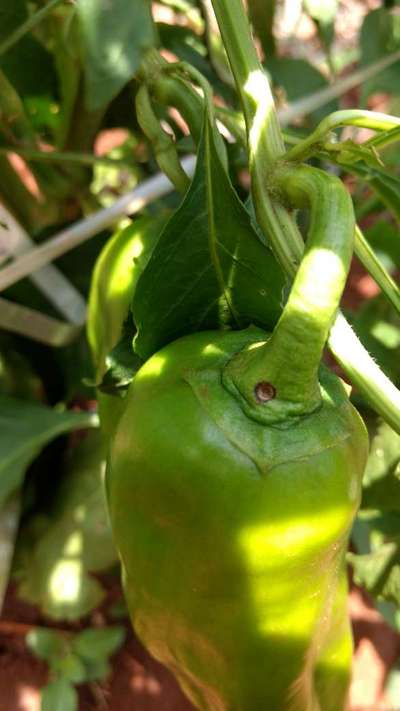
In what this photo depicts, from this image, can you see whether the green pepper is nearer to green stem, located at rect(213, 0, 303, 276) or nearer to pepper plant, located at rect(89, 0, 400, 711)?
pepper plant, located at rect(89, 0, 400, 711)

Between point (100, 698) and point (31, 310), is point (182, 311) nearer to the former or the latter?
point (31, 310)

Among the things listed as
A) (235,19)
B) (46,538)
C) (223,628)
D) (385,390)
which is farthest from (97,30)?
(46,538)

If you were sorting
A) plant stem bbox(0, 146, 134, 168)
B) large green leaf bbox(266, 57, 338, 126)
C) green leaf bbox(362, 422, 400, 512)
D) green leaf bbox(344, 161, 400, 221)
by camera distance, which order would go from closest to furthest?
green leaf bbox(344, 161, 400, 221) < green leaf bbox(362, 422, 400, 512) < plant stem bbox(0, 146, 134, 168) < large green leaf bbox(266, 57, 338, 126)

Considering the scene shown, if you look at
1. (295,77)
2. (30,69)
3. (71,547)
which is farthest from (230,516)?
(295,77)

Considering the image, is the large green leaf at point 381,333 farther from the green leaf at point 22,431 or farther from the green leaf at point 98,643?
the green leaf at point 98,643

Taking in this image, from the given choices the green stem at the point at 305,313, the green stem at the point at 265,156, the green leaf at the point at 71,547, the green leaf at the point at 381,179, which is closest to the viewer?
the green stem at the point at 305,313

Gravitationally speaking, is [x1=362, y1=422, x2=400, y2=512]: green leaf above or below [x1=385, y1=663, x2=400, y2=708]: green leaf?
above

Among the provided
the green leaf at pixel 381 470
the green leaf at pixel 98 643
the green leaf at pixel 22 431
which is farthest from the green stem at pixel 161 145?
the green leaf at pixel 98 643

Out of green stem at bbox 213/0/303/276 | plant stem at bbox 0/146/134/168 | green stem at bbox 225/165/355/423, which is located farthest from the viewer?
plant stem at bbox 0/146/134/168

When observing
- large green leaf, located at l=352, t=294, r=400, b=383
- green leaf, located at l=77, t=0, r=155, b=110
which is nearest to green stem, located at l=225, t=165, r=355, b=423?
green leaf, located at l=77, t=0, r=155, b=110
